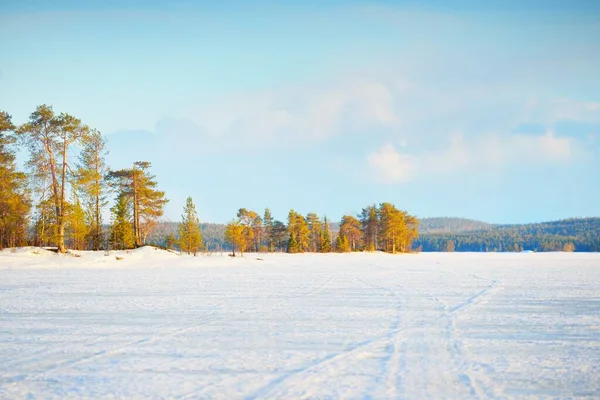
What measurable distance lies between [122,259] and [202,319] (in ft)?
81.7

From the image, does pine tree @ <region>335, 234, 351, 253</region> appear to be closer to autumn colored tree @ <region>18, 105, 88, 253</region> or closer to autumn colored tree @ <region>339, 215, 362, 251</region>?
autumn colored tree @ <region>339, 215, 362, 251</region>

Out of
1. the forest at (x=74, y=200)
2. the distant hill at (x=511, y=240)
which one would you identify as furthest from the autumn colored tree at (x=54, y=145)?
the distant hill at (x=511, y=240)

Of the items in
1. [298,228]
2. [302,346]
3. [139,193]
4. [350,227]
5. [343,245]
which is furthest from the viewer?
[350,227]

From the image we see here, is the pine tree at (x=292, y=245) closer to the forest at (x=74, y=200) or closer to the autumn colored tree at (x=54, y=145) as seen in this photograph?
the forest at (x=74, y=200)

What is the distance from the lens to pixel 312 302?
11844 mm

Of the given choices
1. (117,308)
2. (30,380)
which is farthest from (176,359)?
(117,308)

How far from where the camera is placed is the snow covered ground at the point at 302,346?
4.81m

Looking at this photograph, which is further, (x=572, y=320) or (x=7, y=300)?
(x=7, y=300)

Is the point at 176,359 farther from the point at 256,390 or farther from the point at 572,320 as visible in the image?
the point at 572,320

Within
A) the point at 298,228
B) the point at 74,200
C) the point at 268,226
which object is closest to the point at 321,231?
the point at 298,228

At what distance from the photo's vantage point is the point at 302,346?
21.9 ft

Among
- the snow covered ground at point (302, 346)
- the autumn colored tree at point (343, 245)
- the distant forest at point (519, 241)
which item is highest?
the snow covered ground at point (302, 346)

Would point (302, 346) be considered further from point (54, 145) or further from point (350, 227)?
point (350, 227)

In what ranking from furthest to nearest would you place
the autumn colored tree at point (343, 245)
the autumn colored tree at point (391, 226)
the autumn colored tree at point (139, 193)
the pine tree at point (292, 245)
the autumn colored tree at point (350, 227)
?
the autumn colored tree at point (350, 227) < the autumn colored tree at point (391, 226) < the autumn colored tree at point (343, 245) < the pine tree at point (292, 245) < the autumn colored tree at point (139, 193)
